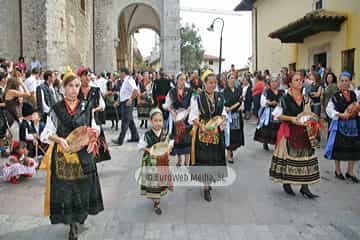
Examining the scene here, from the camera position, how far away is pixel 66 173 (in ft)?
12.5

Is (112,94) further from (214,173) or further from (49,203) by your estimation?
(49,203)

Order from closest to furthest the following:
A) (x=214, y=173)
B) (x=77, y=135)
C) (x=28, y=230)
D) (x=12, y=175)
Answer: (x=77, y=135)
(x=28, y=230)
(x=214, y=173)
(x=12, y=175)

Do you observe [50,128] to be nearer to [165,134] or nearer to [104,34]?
[165,134]

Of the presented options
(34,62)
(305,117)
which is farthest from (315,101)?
(34,62)

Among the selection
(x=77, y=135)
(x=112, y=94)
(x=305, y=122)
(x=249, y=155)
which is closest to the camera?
(x=77, y=135)

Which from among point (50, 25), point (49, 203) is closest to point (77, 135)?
point (49, 203)

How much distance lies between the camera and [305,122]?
5055 millimetres

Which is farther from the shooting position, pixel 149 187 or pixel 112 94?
pixel 112 94

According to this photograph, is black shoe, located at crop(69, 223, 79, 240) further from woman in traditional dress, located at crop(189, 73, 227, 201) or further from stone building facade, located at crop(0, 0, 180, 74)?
stone building facade, located at crop(0, 0, 180, 74)

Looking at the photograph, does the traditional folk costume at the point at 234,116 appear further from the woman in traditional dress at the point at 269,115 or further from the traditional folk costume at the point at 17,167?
the traditional folk costume at the point at 17,167

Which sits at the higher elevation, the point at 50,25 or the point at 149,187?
the point at 50,25

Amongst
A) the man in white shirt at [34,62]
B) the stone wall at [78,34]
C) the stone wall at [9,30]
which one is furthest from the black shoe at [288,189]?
the stone wall at [9,30]

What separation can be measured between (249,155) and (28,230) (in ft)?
16.5

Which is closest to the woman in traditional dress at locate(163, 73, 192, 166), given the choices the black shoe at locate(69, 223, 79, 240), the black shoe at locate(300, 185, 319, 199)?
the black shoe at locate(300, 185, 319, 199)
